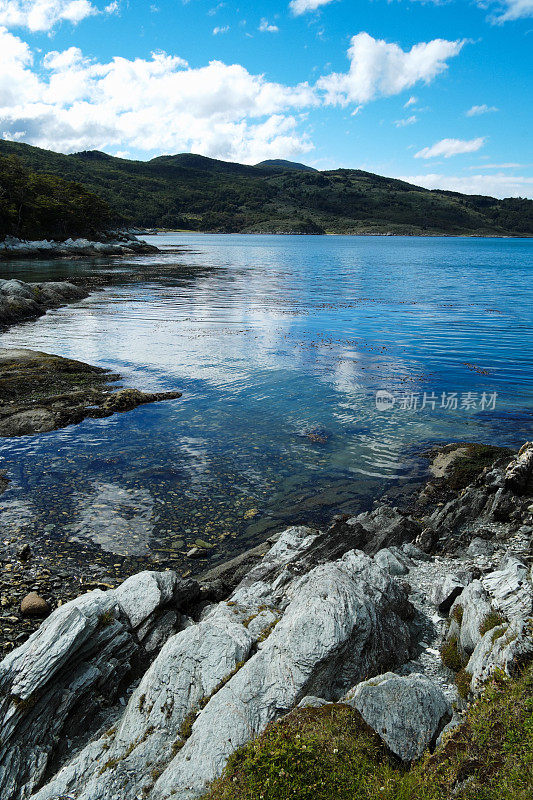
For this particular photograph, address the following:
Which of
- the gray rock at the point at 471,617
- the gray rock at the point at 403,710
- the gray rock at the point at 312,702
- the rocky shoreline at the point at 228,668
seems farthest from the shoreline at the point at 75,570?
the gray rock at the point at 403,710

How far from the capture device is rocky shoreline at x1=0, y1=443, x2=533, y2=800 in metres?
7.93

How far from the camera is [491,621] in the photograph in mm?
9281

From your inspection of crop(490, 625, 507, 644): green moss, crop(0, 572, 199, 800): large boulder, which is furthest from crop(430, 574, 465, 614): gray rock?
crop(0, 572, 199, 800): large boulder

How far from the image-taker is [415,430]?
86.8 feet

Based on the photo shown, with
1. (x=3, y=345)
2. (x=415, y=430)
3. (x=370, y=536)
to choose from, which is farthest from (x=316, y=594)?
(x=3, y=345)

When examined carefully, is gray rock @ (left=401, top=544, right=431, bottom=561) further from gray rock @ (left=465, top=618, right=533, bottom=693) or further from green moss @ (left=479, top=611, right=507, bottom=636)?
gray rock @ (left=465, top=618, right=533, bottom=693)

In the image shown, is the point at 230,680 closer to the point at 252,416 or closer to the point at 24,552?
the point at 24,552

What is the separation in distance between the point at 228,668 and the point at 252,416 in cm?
1933

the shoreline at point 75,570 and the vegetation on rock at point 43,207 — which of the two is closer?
the shoreline at point 75,570

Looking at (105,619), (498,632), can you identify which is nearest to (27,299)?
(105,619)

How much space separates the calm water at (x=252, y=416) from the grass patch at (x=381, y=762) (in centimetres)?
937

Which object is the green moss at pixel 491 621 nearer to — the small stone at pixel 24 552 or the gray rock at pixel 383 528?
the gray rock at pixel 383 528

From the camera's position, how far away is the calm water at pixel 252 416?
1848cm

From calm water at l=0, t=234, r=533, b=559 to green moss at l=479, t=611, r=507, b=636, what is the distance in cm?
911
